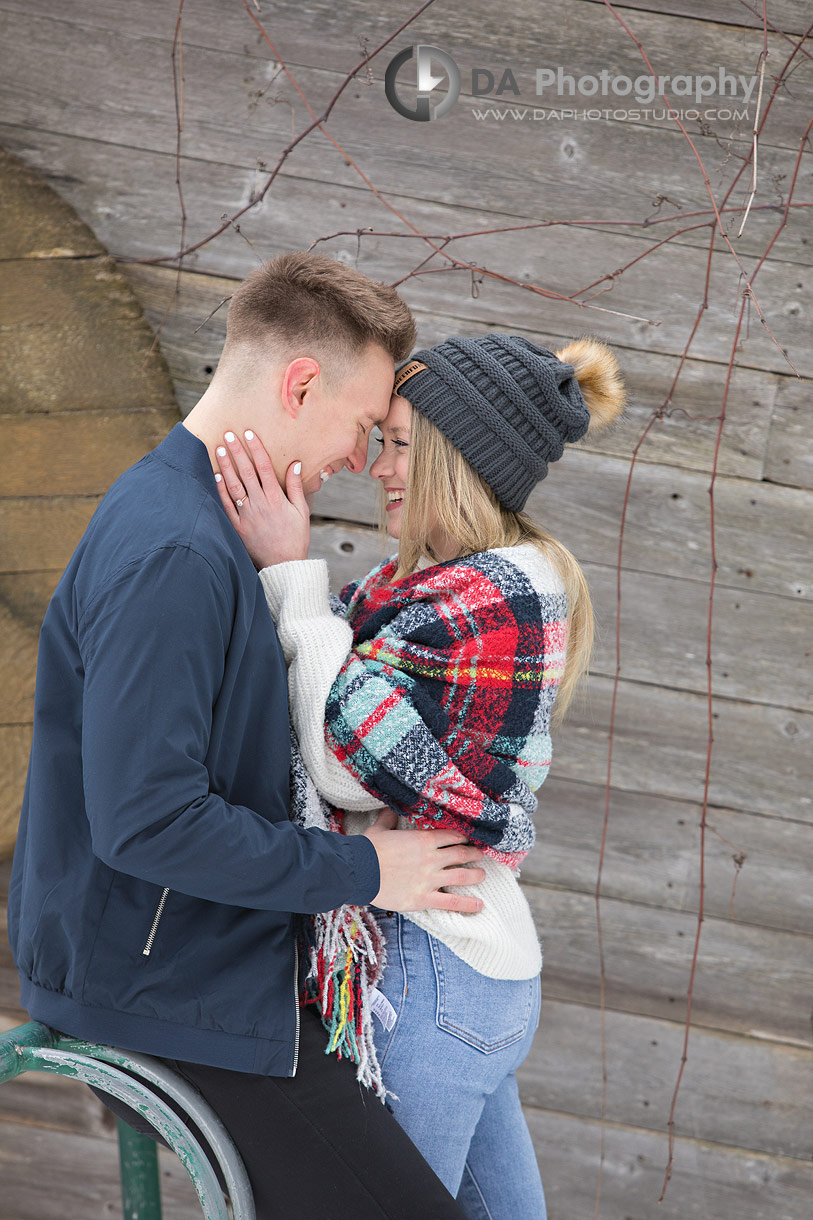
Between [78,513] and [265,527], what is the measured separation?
0.91 m

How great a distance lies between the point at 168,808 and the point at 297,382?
2.06 feet

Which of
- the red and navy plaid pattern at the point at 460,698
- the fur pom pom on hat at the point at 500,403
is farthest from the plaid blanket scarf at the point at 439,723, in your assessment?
the fur pom pom on hat at the point at 500,403

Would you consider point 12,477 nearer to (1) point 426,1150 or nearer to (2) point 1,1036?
(2) point 1,1036

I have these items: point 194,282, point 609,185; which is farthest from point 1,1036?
point 609,185

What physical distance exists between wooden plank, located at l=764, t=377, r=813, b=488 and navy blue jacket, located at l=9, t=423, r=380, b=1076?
141cm

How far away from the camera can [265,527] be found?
4.37 ft

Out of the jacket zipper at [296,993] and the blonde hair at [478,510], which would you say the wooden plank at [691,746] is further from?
the jacket zipper at [296,993]

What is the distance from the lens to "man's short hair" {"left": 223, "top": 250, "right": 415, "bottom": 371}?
1.30 metres

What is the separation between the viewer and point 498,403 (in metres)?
1.38

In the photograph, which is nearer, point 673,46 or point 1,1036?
point 1,1036

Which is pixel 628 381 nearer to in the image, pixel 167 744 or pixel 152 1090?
pixel 167 744

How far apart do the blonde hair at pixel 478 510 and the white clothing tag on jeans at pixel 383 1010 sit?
1.99 feet

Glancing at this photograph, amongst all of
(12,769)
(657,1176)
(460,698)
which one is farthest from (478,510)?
(657,1176)

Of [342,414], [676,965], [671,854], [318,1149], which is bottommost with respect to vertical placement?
[676,965]
